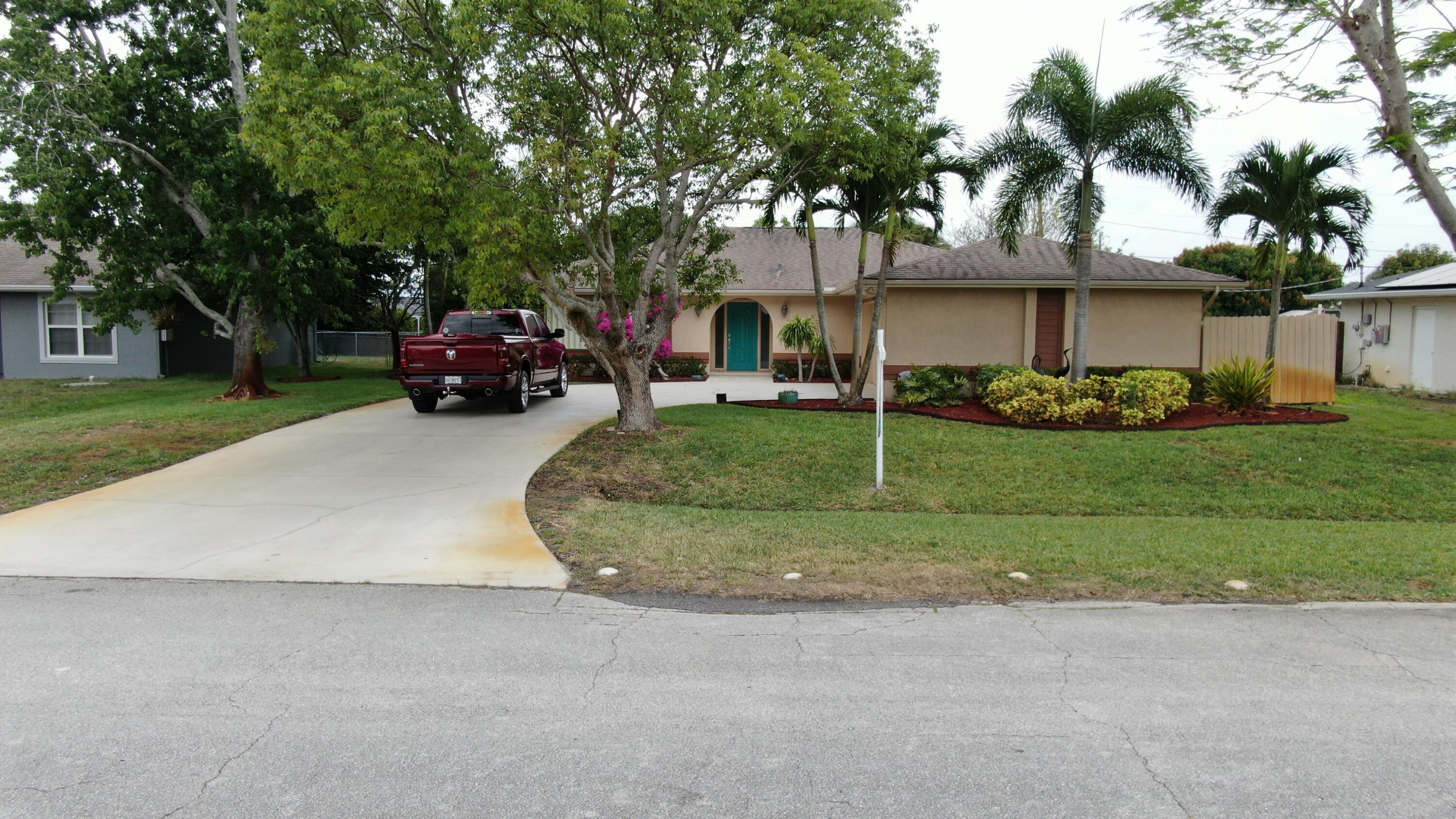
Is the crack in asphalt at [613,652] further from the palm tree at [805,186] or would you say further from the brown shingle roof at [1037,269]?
the brown shingle roof at [1037,269]

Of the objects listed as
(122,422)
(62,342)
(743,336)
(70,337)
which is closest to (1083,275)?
(743,336)

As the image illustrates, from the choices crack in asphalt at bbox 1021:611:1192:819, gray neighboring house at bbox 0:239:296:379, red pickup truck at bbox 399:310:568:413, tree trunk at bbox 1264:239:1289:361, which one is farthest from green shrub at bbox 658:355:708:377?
crack in asphalt at bbox 1021:611:1192:819

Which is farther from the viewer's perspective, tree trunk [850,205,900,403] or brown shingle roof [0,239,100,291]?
brown shingle roof [0,239,100,291]

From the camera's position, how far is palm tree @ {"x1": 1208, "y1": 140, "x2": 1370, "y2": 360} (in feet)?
49.9

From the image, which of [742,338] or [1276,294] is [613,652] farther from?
[742,338]

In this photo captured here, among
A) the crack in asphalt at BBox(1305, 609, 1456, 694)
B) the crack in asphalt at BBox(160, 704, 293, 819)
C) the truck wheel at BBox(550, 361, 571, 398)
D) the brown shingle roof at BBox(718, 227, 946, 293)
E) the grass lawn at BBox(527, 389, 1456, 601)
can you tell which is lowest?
the crack in asphalt at BBox(160, 704, 293, 819)

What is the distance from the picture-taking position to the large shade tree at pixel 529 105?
33.5 feet

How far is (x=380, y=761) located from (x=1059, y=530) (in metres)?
6.57

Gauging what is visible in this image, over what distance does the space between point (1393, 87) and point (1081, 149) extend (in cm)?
421

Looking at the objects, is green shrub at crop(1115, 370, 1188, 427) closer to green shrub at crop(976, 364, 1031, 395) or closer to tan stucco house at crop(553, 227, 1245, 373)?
green shrub at crop(976, 364, 1031, 395)

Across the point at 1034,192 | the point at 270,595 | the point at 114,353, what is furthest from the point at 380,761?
the point at 114,353

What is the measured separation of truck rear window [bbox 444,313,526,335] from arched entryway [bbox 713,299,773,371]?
1126cm

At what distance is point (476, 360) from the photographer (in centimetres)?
1484

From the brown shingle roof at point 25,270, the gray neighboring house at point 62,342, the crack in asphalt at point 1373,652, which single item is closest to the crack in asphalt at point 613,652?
the crack in asphalt at point 1373,652
